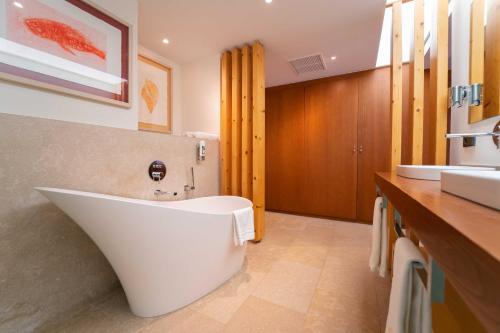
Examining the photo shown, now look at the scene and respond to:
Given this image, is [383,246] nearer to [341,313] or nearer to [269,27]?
[341,313]

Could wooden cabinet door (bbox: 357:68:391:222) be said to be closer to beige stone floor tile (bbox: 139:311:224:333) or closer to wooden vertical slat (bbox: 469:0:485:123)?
wooden vertical slat (bbox: 469:0:485:123)

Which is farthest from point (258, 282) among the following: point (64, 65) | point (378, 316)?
point (64, 65)

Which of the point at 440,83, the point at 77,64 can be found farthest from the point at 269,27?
the point at 77,64

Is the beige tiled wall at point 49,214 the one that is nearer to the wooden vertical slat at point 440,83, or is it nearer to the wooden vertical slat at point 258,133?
the wooden vertical slat at point 258,133

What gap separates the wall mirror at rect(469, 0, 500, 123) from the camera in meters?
1.09

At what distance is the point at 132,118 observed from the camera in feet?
5.60

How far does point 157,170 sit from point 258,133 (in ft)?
3.81

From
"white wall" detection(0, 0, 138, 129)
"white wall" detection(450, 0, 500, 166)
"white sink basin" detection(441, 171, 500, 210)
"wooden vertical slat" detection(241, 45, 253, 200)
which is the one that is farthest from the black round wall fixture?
"white wall" detection(450, 0, 500, 166)

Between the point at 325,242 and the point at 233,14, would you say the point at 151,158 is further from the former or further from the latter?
the point at 325,242

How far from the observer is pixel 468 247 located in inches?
10.0

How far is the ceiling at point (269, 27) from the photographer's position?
177cm

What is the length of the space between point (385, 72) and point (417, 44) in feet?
4.58

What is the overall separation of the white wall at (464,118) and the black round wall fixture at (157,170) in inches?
91.0

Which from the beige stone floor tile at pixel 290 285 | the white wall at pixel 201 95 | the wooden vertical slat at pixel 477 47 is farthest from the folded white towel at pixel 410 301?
the white wall at pixel 201 95
